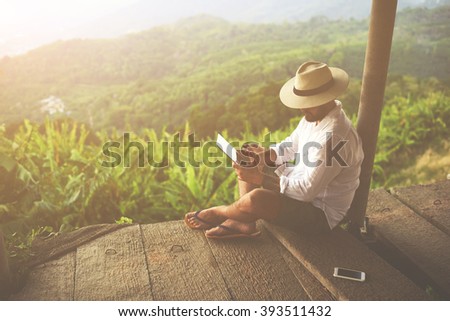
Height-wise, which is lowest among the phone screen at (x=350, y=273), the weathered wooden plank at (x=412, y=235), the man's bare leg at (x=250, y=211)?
the weathered wooden plank at (x=412, y=235)

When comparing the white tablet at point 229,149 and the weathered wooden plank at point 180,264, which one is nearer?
the weathered wooden plank at point 180,264

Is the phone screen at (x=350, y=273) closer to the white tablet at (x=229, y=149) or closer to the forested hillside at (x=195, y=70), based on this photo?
the white tablet at (x=229, y=149)

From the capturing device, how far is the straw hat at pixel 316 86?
3032 millimetres

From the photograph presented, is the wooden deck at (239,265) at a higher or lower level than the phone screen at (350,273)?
lower

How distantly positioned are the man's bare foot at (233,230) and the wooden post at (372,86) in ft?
2.92

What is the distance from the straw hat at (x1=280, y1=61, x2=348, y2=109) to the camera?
9.95ft

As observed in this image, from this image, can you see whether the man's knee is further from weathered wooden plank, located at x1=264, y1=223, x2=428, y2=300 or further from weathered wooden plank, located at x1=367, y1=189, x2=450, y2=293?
weathered wooden plank, located at x1=367, y1=189, x2=450, y2=293

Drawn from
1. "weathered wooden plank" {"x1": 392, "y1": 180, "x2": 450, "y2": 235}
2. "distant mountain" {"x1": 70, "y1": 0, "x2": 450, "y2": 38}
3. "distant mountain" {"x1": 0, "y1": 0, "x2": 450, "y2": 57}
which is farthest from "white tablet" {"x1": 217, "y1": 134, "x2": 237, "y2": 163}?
"distant mountain" {"x1": 70, "y1": 0, "x2": 450, "y2": 38}

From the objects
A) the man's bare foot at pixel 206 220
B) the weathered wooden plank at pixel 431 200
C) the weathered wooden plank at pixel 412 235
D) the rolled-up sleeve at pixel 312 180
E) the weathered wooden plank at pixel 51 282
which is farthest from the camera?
the weathered wooden plank at pixel 431 200

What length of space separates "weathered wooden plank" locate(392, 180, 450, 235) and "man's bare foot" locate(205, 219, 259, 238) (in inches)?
60.2

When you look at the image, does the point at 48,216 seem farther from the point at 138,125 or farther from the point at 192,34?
the point at 192,34

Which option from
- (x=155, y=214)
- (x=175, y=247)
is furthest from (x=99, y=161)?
(x=175, y=247)

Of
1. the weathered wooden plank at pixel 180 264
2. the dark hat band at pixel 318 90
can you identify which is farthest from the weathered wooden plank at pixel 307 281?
the dark hat band at pixel 318 90

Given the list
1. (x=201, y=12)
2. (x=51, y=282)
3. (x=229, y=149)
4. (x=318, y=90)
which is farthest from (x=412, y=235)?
(x=201, y=12)
